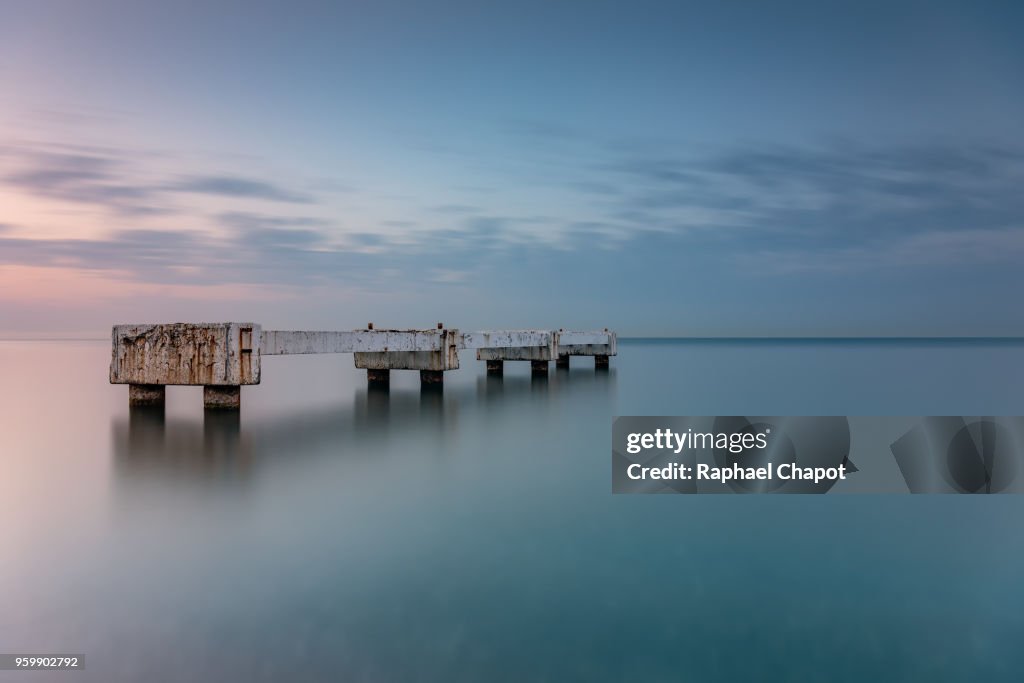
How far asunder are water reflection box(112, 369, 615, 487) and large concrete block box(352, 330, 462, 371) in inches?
27.2

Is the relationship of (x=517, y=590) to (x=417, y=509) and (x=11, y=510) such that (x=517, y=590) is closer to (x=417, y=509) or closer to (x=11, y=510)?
(x=417, y=509)

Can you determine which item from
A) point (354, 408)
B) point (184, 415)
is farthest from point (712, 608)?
point (354, 408)

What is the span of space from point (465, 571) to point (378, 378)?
15192mm

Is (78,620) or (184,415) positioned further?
(184,415)

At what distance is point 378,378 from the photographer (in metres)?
20.2

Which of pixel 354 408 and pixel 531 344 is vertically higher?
pixel 531 344

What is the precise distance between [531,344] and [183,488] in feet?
53.0

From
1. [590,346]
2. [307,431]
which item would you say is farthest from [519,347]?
[307,431]

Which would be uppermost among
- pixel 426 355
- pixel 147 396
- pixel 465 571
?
pixel 426 355

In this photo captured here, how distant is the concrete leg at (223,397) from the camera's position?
12703mm

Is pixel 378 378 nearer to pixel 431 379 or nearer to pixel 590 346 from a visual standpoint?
pixel 431 379

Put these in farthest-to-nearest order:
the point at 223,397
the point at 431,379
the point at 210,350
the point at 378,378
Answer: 1. the point at 378,378
2. the point at 431,379
3. the point at 223,397
4. the point at 210,350

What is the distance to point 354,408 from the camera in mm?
15898

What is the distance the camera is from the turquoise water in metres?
3.93
